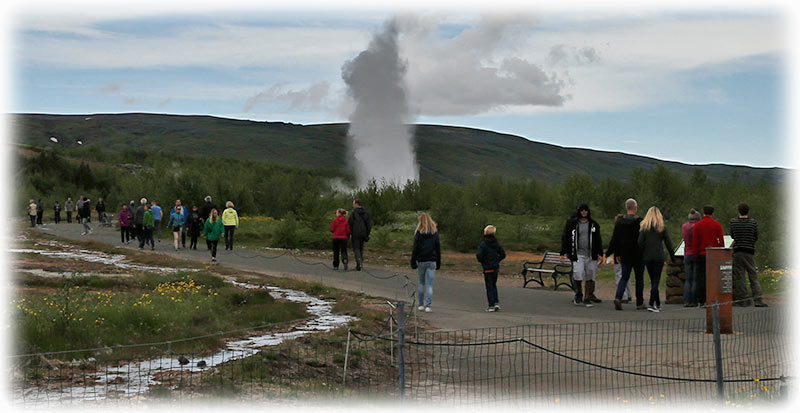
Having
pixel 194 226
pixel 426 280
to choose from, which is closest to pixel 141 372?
pixel 426 280

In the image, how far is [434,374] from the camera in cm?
1057

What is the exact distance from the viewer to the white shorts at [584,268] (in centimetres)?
1652

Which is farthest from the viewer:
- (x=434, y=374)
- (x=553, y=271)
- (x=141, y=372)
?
(x=553, y=271)

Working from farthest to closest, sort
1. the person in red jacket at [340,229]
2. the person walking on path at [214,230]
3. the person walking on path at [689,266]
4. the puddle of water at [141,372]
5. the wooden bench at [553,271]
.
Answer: the person walking on path at [214,230] → the person in red jacket at [340,229] → the wooden bench at [553,271] → the person walking on path at [689,266] → the puddle of water at [141,372]

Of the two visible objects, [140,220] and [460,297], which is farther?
[140,220]

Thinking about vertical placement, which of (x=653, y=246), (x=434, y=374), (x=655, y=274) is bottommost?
(x=434, y=374)

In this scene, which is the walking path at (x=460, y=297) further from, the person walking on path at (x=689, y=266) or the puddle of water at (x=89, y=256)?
the puddle of water at (x=89, y=256)

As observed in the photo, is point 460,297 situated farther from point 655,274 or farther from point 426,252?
point 655,274

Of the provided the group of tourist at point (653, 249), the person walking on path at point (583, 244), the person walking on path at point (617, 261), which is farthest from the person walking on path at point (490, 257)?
the person walking on path at point (617, 261)

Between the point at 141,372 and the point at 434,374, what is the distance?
11.2 feet

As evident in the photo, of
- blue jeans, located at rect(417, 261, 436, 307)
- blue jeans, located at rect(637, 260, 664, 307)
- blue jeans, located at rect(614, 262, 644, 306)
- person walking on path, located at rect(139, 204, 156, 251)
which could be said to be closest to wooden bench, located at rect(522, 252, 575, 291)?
blue jeans, located at rect(614, 262, 644, 306)

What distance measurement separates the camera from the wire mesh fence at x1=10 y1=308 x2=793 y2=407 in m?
9.10

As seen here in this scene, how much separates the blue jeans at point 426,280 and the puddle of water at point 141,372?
1726mm

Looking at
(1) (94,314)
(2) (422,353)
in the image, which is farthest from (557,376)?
(1) (94,314)
